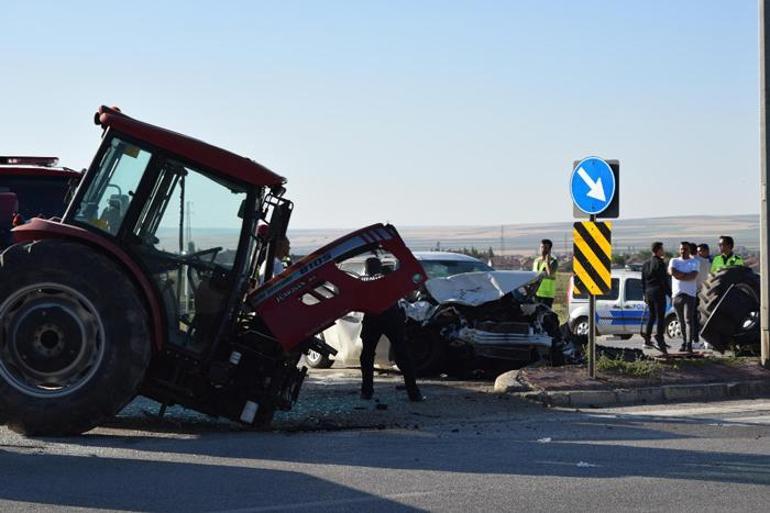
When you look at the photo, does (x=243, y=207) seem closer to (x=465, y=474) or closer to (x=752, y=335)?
(x=465, y=474)

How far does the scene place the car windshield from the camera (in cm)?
1838

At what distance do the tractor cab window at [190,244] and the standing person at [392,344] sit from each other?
114 inches

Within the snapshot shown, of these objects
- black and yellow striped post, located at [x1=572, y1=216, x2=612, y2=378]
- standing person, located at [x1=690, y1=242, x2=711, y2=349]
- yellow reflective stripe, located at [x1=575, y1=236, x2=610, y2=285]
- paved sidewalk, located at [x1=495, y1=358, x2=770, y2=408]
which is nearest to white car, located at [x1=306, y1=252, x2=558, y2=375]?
paved sidewalk, located at [x1=495, y1=358, x2=770, y2=408]

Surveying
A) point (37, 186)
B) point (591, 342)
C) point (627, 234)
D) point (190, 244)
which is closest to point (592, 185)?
point (591, 342)

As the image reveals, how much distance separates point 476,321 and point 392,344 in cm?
279

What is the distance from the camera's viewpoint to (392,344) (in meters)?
13.8

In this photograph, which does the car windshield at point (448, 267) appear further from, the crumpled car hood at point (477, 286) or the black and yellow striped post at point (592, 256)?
the black and yellow striped post at point (592, 256)

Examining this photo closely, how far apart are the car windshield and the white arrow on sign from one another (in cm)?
398

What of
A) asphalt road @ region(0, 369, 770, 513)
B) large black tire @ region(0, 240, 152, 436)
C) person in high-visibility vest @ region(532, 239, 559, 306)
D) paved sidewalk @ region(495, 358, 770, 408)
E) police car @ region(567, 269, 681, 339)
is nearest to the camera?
asphalt road @ region(0, 369, 770, 513)

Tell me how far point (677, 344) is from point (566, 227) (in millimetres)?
175446

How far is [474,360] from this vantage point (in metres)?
16.3

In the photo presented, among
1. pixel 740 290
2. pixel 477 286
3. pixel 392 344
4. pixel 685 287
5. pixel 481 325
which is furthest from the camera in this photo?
pixel 685 287

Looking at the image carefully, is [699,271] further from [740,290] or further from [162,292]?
[162,292]

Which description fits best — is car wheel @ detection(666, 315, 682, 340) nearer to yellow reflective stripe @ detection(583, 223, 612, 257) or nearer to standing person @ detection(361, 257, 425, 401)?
yellow reflective stripe @ detection(583, 223, 612, 257)
